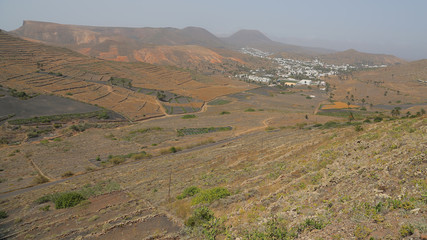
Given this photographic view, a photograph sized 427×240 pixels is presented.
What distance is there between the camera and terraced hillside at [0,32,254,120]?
76.3m

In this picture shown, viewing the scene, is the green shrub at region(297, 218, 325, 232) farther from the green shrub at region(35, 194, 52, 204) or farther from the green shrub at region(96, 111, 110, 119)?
the green shrub at region(96, 111, 110, 119)

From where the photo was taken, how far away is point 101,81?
326 feet

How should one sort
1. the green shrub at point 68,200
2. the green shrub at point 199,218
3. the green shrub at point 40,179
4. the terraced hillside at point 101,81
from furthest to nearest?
the terraced hillside at point 101,81, the green shrub at point 40,179, the green shrub at point 68,200, the green shrub at point 199,218

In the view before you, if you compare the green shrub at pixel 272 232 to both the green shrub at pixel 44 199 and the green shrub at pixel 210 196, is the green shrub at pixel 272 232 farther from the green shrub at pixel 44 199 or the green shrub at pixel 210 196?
the green shrub at pixel 44 199

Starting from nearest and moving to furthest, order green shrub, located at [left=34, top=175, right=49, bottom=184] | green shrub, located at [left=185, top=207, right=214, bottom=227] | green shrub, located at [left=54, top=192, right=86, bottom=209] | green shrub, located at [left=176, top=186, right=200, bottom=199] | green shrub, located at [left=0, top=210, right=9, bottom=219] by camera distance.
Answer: green shrub, located at [left=185, top=207, right=214, bottom=227] → green shrub, located at [left=0, top=210, right=9, bottom=219] → green shrub, located at [left=176, top=186, right=200, bottom=199] → green shrub, located at [left=54, top=192, right=86, bottom=209] → green shrub, located at [left=34, top=175, right=49, bottom=184]

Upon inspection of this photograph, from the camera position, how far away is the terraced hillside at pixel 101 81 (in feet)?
250

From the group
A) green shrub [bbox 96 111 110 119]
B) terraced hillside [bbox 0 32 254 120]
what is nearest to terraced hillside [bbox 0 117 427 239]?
green shrub [bbox 96 111 110 119]

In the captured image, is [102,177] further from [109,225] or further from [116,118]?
[116,118]

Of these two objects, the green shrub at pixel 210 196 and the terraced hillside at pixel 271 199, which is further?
the green shrub at pixel 210 196

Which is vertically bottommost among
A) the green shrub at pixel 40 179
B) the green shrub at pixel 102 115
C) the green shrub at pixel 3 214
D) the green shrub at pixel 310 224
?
the green shrub at pixel 102 115

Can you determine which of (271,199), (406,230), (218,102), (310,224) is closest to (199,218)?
(271,199)

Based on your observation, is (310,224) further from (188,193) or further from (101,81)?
(101,81)

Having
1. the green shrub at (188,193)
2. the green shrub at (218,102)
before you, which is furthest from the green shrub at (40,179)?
the green shrub at (218,102)

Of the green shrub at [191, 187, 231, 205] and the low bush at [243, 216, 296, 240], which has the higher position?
the low bush at [243, 216, 296, 240]
